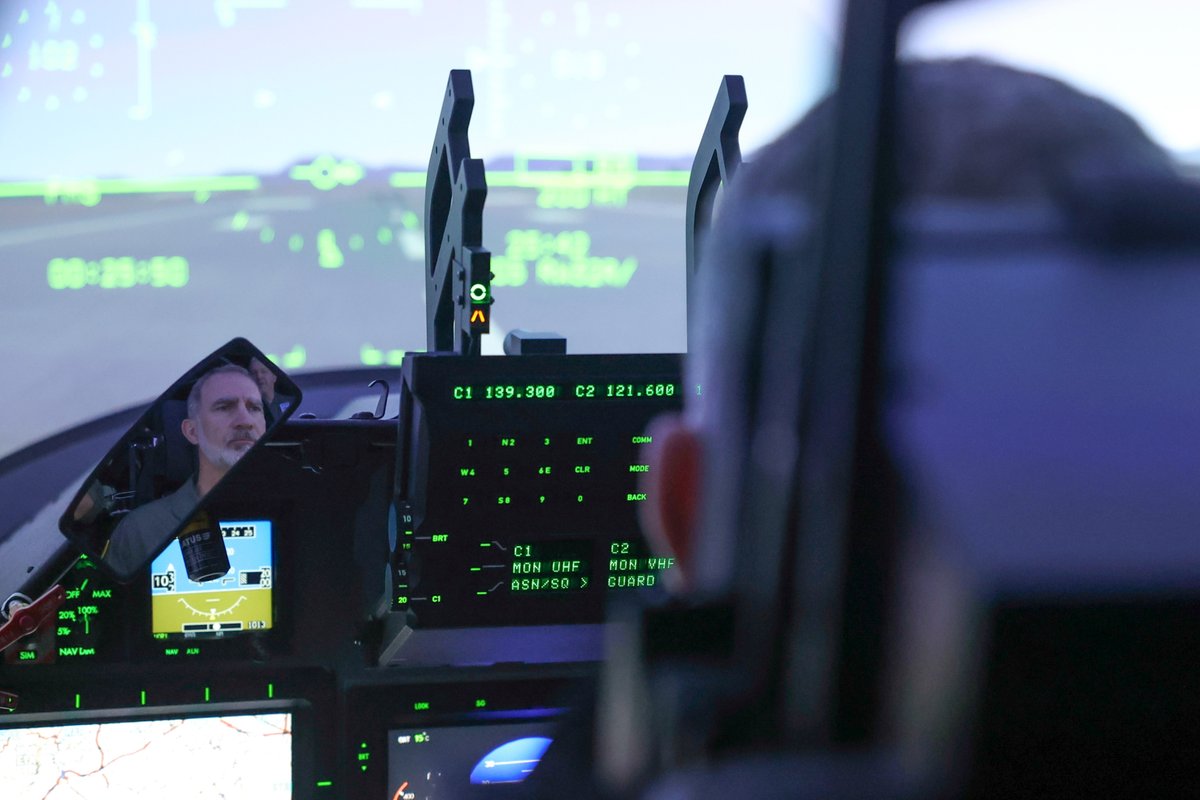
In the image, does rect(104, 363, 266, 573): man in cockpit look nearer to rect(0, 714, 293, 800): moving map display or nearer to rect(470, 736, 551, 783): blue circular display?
rect(0, 714, 293, 800): moving map display

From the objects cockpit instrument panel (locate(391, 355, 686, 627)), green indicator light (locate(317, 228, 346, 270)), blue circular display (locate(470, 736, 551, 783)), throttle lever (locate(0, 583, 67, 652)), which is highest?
green indicator light (locate(317, 228, 346, 270))

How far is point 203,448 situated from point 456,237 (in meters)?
0.44

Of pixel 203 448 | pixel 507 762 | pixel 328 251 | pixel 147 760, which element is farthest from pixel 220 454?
pixel 328 251

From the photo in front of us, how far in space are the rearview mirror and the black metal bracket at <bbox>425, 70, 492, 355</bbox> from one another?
10.9 inches

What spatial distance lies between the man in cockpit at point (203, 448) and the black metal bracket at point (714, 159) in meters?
0.70

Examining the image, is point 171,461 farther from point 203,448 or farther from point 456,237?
point 456,237

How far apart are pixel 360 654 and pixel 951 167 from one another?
1.63 metres

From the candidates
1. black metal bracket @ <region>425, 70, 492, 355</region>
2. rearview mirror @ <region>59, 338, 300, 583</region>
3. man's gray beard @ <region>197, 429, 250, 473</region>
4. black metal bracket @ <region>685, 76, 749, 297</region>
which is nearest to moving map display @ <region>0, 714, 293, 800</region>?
rearview mirror @ <region>59, 338, 300, 583</region>

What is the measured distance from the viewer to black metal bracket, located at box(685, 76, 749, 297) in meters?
1.99

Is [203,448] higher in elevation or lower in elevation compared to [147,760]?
higher

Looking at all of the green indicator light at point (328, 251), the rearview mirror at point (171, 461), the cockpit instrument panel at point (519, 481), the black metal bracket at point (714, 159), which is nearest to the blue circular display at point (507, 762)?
the cockpit instrument panel at point (519, 481)

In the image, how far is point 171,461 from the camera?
1712 millimetres

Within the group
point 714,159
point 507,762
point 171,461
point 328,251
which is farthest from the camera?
point 328,251

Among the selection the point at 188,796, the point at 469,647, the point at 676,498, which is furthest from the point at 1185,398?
the point at 188,796
